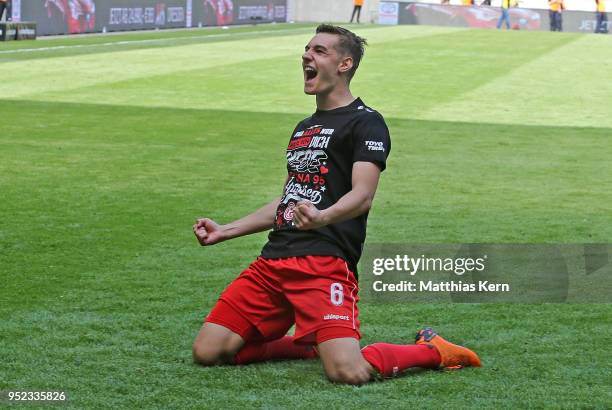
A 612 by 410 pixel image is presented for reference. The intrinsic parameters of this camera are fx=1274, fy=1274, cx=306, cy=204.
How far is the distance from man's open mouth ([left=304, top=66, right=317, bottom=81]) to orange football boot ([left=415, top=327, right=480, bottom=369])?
1321 millimetres

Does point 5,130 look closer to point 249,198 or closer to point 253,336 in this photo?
point 249,198

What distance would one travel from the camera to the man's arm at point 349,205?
205 inches

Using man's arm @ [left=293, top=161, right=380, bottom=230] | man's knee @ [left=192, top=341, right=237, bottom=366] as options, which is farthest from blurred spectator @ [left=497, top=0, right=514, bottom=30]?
man's knee @ [left=192, top=341, right=237, bottom=366]

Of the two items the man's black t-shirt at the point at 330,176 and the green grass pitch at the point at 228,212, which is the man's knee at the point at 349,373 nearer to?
the green grass pitch at the point at 228,212

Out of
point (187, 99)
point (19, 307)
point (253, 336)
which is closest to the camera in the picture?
point (253, 336)

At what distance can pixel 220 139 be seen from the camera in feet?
50.3

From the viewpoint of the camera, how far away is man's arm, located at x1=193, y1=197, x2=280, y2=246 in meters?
5.99

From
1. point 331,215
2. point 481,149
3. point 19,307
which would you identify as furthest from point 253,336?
point 481,149

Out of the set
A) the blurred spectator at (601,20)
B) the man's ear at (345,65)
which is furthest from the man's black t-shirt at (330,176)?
the blurred spectator at (601,20)

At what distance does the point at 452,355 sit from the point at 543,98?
17.1 metres

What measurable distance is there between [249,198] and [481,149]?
4.79 meters

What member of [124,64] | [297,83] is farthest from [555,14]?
[297,83]

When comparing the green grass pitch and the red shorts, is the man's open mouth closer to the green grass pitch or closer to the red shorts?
the red shorts

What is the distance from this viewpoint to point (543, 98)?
22359 mm
